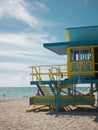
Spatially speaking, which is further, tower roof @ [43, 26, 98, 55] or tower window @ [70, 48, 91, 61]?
tower window @ [70, 48, 91, 61]

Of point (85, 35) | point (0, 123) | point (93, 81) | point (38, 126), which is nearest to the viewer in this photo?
point (38, 126)

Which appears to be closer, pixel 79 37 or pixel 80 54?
pixel 80 54

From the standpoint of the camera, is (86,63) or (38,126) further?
(86,63)

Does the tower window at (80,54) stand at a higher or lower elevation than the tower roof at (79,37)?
lower

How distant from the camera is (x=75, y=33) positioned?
67.7ft

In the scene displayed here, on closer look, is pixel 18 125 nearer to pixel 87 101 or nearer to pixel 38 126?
pixel 38 126

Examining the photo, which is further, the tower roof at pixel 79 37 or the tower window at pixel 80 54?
the tower window at pixel 80 54

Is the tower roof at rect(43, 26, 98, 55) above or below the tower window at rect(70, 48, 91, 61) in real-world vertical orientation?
above

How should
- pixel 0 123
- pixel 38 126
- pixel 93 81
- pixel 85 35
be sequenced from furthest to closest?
pixel 85 35, pixel 93 81, pixel 0 123, pixel 38 126

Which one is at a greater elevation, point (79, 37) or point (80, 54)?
point (79, 37)

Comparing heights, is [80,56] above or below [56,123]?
above

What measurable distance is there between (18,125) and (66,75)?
675 cm

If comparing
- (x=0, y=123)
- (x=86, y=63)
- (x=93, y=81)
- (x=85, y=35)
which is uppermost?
(x=85, y=35)

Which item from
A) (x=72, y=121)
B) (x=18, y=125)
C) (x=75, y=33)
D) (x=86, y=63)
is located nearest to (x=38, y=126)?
(x=18, y=125)
